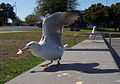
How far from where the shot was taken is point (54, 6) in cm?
2752

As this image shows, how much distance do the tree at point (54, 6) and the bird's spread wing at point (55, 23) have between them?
2180cm

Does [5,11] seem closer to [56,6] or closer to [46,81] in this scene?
[56,6]

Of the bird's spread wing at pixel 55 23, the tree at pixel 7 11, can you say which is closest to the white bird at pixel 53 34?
the bird's spread wing at pixel 55 23

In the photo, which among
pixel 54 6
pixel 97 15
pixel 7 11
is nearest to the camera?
pixel 54 6

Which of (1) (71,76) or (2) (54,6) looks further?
(2) (54,6)

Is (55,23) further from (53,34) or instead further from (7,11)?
(7,11)

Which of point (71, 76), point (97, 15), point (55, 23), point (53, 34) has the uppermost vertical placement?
point (97, 15)

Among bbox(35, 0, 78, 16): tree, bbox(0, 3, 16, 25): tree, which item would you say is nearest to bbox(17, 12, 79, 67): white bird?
bbox(35, 0, 78, 16): tree

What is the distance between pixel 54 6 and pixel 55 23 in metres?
22.2

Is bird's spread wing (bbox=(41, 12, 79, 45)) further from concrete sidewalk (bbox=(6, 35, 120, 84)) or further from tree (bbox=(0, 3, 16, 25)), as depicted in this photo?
tree (bbox=(0, 3, 16, 25))

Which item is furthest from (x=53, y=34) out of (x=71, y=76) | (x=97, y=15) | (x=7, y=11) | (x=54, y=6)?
(x=7, y=11)

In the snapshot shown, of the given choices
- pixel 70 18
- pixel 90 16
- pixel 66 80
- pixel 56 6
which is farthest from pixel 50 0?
pixel 66 80

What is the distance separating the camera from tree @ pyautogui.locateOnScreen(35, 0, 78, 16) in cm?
2755

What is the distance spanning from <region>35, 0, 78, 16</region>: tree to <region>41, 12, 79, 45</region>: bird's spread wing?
2180cm
